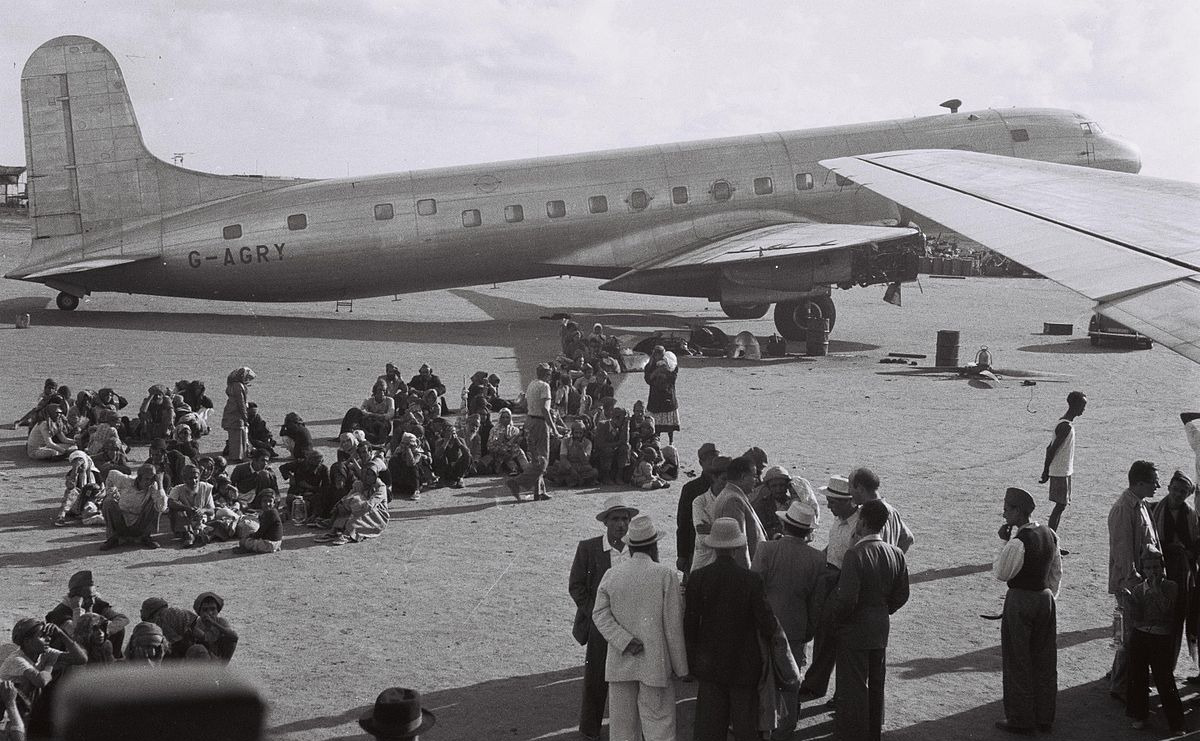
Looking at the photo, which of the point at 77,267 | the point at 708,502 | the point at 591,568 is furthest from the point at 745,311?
the point at 591,568

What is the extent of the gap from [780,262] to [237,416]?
559 inches

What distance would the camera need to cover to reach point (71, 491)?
12.4 meters

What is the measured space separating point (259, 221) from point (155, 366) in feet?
17.3

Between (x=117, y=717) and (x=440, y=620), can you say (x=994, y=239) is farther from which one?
(x=117, y=717)

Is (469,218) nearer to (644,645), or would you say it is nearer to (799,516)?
(799,516)

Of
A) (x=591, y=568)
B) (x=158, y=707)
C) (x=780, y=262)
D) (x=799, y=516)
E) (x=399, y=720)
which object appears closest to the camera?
(x=158, y=707)

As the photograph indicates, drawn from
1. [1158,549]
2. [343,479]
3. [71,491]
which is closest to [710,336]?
[343,479]

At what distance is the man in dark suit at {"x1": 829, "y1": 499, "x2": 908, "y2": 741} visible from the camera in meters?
7.16

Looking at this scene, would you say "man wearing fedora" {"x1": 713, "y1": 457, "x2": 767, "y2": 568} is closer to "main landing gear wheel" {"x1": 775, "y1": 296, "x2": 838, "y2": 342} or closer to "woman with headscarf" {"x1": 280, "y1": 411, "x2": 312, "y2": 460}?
"woman with headscarf" {"x1": 280, "y1": 411, "x2": 312, "y2": 460}

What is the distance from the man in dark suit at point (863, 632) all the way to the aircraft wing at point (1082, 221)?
215 centimetres

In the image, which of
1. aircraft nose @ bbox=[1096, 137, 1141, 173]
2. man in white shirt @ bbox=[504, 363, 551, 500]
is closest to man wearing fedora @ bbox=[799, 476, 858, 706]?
man in white shirt @ bbox=[504, 363, 551, 500]

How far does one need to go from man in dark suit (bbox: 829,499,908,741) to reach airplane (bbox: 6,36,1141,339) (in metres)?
18.3

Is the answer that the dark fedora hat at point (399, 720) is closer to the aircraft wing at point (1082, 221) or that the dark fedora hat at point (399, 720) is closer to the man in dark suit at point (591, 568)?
the aircraft wing at point (1082, 221)

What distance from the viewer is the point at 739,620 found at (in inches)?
262
